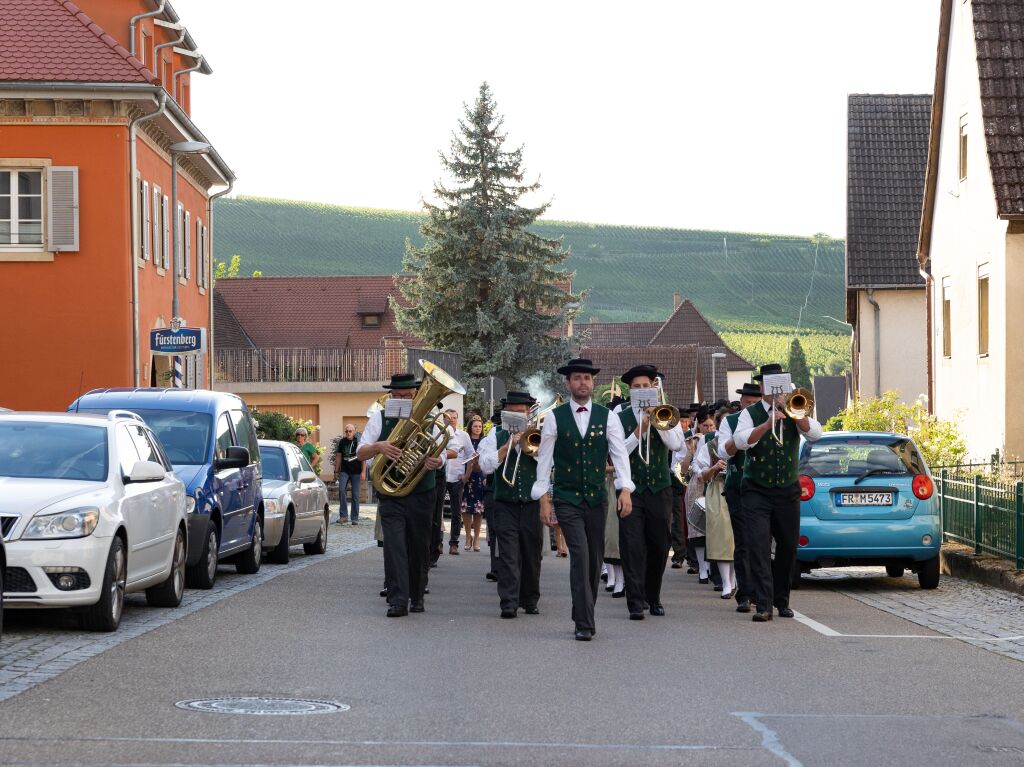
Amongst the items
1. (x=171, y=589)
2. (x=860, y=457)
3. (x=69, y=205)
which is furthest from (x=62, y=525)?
(x=69, y=205)

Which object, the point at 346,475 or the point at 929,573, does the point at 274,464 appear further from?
the point at 346,475

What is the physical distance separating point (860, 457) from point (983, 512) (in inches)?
81.9

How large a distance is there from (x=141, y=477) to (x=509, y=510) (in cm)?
321

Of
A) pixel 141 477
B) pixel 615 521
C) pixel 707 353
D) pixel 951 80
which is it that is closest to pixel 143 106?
pixel 951 80

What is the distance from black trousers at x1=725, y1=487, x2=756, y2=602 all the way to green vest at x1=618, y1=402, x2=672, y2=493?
2.22ft

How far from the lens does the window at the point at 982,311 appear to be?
90.5ft

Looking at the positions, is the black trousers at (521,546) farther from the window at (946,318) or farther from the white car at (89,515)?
the window at (946,318)

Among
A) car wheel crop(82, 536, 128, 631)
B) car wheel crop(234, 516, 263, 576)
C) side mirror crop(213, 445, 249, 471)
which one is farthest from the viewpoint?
car wheel crop(234, 516, 263, 576)

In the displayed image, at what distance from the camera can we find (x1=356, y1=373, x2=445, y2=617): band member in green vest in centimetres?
1369

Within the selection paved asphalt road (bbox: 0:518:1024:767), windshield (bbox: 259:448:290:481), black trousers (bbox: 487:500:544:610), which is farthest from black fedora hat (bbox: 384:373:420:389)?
windshield (bbox: 259:448:290:481)

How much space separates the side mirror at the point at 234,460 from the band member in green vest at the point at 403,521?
6.92ft

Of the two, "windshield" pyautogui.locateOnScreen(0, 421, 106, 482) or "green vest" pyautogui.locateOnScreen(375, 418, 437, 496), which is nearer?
"windshield" pyautogui.locateOnScreen(0, 421, 106, 482)

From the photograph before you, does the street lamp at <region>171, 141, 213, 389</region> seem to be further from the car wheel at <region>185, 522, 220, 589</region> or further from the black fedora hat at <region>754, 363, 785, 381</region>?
the black fedora hat at <region>754, 363, 785, 381</region>

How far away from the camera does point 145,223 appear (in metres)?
30.4
